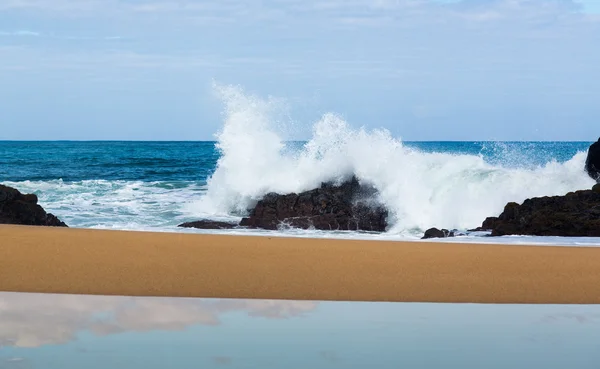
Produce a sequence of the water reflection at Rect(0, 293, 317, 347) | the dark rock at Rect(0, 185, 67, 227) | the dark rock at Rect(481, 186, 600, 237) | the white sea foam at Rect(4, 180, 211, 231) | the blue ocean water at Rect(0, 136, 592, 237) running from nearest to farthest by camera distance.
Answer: the water reflection at Rect(0, 293, 317, 347), the dark rock at Rect(481, 186, 600, 237), the dark rock at Rect(0, 185, 67, 227), the blue ocean water at Rect(0, 136, 592, 237), the white sea foam at Rect(4, 180, 211, 231)

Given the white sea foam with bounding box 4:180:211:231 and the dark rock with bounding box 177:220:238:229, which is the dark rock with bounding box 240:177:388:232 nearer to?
the dark rock with bounding box 177:220:238:229

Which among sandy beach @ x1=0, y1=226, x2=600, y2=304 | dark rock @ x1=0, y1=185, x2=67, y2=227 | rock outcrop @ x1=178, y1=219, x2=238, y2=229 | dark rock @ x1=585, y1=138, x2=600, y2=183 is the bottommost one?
rock outcrop @ x1=178, y1=219, x2=238, y2=229

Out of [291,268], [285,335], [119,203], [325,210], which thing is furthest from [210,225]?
[285,335]

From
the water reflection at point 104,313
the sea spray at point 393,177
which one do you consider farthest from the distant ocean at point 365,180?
the water reflection at point 104,313

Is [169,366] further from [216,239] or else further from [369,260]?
[216,239]

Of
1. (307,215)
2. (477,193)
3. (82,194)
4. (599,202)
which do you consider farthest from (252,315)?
(82,194)

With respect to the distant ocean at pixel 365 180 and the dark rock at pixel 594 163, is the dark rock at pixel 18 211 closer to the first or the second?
the distant ocean at pixel 365 180

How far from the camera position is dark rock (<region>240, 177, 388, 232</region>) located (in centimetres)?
1498

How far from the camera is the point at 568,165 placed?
18.1 meters

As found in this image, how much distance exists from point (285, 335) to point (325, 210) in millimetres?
11510

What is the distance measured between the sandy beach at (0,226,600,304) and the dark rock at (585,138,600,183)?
8.93 meters

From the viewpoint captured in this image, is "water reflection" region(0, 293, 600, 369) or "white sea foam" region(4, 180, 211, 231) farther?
"white sea foam" region(4, 180, 211, 231)

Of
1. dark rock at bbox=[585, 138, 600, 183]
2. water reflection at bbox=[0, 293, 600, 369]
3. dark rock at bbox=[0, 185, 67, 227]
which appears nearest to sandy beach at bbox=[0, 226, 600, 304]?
water reflection at bbox=[0, 293, 600, 369]

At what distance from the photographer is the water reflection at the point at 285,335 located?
3215mm
